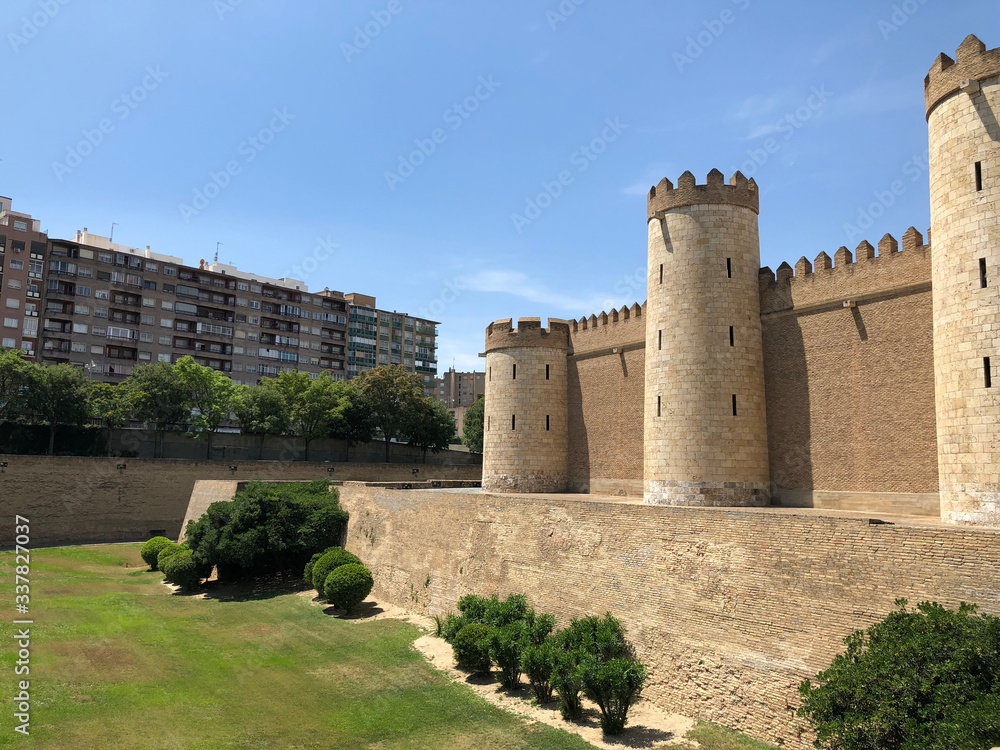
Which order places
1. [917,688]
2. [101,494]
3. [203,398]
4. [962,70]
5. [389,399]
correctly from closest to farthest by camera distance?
[917,688] < [962,70] < [101,494] < [203,398] < [389,399]

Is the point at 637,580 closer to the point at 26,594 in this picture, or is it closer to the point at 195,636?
the point at 195,636

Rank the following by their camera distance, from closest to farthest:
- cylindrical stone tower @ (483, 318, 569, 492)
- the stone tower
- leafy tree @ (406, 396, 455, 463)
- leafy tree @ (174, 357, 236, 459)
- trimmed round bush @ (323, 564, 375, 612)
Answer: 1. the stone tower
2. trimmed round bush @ (323, 564, 375, 612)
3. cylindrical stone tower @ (483, 318, 569, 492)
4. leafy tree @ (174, 357, 236, 459)
5. leafy tree @ (406, 396, 455, 463)

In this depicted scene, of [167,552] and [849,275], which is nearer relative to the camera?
[849,275]

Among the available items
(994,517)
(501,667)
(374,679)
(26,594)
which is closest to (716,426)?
(994,517)

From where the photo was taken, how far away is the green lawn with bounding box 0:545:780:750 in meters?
13.2

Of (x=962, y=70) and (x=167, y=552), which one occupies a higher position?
(x=962, y=70)

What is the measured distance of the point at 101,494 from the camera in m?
36.8

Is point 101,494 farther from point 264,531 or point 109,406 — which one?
point 264,531

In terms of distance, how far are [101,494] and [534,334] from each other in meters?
24.8

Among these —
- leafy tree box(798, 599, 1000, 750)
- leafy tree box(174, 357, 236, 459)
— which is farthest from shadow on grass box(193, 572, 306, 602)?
leafy tree box(798, 599, 1000, 750)

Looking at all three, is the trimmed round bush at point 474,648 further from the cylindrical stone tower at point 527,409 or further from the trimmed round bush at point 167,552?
the trimmed round bush at point 167,552

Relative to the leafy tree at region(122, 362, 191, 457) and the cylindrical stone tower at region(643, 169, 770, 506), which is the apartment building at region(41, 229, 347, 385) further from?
the cylindrical stone tower at region(643, 169, 770, 506)

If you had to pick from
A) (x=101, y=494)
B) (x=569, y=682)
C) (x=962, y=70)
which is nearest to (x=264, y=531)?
(x=569, y=682)

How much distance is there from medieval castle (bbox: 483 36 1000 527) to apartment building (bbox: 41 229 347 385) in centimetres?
4827
